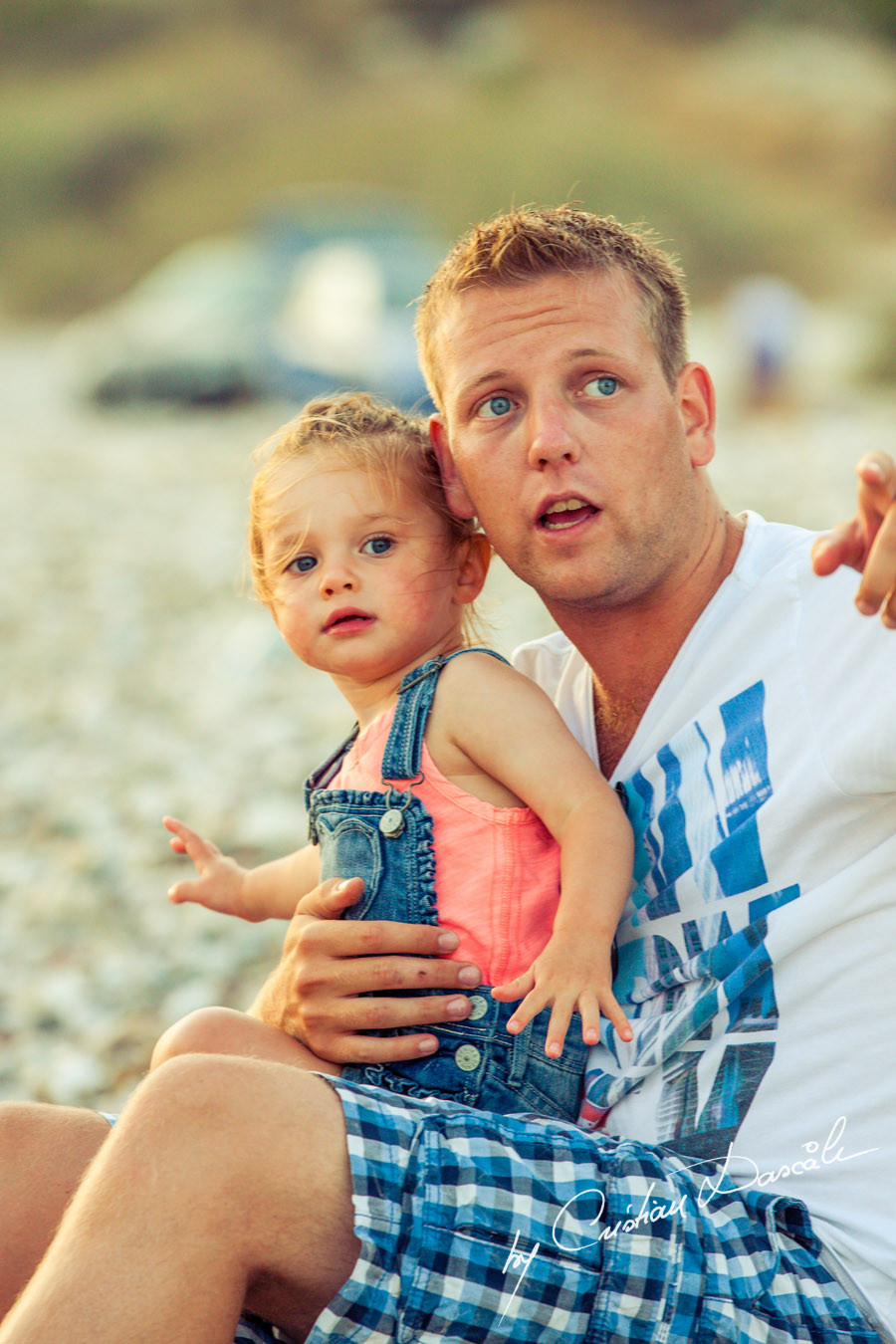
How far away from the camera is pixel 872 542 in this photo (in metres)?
1.82

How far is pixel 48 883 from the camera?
6.00 meters

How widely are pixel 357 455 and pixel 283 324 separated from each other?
19.8 metres

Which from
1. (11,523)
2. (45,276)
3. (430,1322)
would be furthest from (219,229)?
(430,1322)

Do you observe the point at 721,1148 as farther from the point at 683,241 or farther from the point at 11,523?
the point at 683,241

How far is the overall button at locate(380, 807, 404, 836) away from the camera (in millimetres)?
2439

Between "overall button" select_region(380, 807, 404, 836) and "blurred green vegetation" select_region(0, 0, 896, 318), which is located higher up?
"blurred green vegetation" select_region(0, 0, 896, 318)

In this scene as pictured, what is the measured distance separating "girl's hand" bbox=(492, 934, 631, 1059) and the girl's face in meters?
0.79

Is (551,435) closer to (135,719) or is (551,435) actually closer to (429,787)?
(429,787)

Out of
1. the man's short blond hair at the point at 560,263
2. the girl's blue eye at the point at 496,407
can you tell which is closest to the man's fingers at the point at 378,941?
the girl's blue eye at the point at 496,407

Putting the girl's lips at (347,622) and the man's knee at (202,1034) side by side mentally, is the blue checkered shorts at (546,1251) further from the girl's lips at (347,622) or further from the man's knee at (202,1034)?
the girl's lips at (347,622)

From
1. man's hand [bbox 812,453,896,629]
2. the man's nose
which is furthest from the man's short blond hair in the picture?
man's hand [bbox 812,453,896,629]

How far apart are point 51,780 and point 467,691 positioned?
5254mm

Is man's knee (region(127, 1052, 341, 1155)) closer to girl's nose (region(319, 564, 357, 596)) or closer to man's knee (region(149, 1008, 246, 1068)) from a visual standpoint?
man's knee (region(149, 1008, 246, 1068))

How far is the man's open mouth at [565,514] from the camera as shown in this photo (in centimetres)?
255
